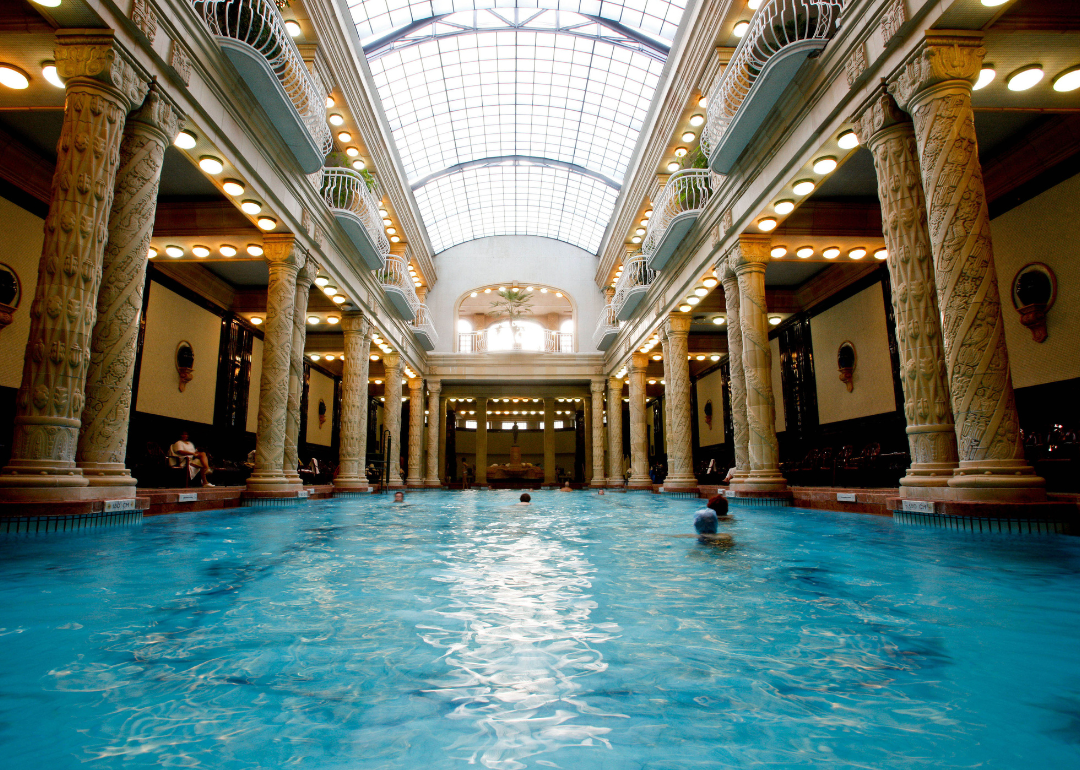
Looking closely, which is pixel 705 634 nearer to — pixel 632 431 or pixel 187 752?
pixel 187 752

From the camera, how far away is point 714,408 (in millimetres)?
22516

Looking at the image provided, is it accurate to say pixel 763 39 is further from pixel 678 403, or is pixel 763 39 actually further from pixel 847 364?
pixel 678 403

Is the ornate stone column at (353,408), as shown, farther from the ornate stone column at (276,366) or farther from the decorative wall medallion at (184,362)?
the ornate stone column at (276,366)

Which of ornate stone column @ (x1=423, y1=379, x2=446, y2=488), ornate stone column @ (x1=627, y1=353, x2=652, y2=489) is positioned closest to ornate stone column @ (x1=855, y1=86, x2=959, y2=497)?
ornate stone column @ (x1=627, y1=353, x2=652, y2=489)

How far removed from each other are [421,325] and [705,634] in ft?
70.7

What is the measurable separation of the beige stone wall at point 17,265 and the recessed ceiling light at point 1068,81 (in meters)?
13.8

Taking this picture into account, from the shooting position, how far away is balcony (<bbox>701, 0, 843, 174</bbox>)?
24.6ft

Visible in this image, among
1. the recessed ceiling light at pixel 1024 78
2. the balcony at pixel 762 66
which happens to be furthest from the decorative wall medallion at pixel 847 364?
the recessed ceiling light at pixel 1024 78

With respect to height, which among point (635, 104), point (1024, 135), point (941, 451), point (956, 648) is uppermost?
point (635, 104)

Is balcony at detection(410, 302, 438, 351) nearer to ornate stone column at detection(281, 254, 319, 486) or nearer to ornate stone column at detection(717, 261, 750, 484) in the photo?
ornate stone column at detection(281, 254, 319, 486)

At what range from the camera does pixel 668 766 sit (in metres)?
1.12

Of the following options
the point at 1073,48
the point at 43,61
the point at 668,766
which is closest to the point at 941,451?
the point at 1073,48

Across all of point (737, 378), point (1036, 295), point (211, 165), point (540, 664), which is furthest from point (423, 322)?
point (540, 664)

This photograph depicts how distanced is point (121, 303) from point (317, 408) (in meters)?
17.6
